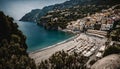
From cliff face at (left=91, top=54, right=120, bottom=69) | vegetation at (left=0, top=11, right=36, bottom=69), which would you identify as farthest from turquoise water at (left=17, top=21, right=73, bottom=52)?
cliff face at (left=91, top=54, right=120, bottom=69)

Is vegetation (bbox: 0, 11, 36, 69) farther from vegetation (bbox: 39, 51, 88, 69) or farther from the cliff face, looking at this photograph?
the cliff face

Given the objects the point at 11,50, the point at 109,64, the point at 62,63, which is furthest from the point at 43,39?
the point at 109,64

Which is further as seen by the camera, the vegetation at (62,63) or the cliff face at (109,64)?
the cliff face at (109,64)

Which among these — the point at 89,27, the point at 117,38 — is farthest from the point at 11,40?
the point at 89,27

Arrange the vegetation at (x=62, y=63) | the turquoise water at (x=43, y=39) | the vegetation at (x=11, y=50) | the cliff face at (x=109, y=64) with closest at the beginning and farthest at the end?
the vegetation at (x=11, y=50)
the vegetation at (x=62, y=63)
the cliff face at (x=109, y=64)
the turquoise water at (x=43, y=39)

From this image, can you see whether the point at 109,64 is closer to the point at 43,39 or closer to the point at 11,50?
the point at 11,50

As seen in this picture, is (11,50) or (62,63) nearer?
(62,63)

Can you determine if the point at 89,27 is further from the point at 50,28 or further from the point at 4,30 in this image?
the point at 4,30

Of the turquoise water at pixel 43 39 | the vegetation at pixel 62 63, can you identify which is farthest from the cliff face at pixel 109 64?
the turquoise water at pixel 43 39

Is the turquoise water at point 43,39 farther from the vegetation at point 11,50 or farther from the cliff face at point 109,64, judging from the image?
the cliff face at point 109,64
